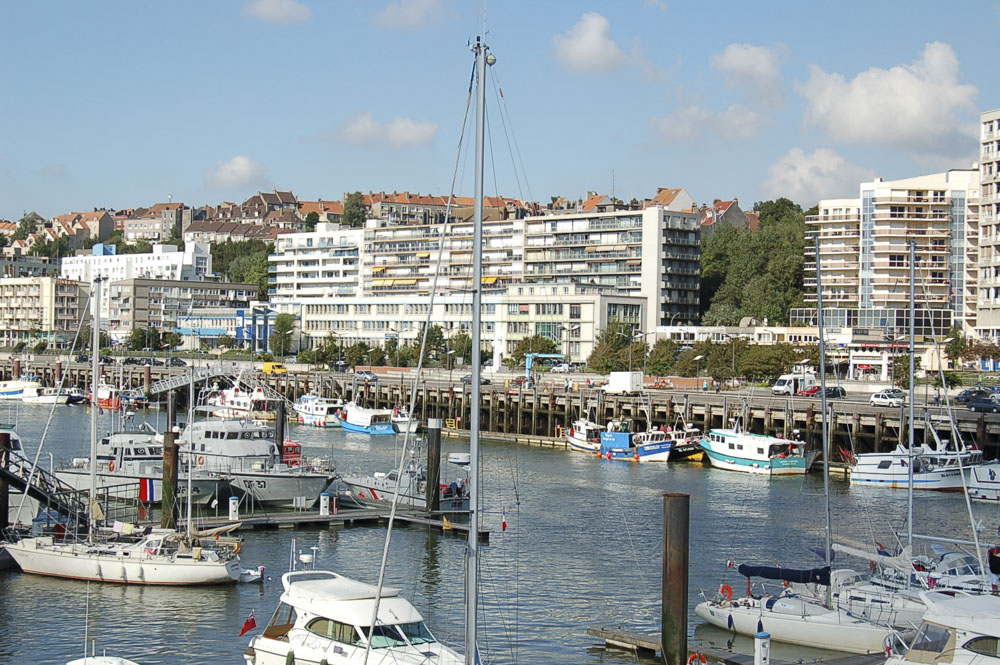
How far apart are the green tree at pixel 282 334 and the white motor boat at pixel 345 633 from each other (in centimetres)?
12303

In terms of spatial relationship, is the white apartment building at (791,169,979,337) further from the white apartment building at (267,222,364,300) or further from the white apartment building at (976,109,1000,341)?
the white apartment building at (267,222,364,300)

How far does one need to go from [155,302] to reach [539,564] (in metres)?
143

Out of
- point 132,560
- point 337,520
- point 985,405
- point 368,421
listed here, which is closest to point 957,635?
point 132,560

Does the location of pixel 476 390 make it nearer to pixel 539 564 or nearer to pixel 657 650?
pixel 657 650

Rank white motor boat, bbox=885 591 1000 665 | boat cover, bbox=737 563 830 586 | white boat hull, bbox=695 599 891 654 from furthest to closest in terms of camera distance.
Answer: boat cover, bbox=737 563 830 586 < white boat hull, bbox=695 599 891 654 < white motor boat, bbox=885 591 1000 665

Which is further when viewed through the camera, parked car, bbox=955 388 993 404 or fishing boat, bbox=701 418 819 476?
parked car, bbox=955 388 993 404

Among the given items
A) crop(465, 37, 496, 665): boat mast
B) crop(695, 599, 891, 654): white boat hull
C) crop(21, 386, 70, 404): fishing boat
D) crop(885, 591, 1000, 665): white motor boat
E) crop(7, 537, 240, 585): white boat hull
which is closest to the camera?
crop(465, 37, 496, 665): boat mast

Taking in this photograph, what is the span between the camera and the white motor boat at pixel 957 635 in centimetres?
2112

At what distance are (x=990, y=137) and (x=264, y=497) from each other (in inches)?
2907

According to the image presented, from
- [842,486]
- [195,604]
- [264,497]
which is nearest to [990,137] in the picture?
[842,486]

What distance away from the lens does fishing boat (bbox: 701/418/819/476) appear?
2371 inches

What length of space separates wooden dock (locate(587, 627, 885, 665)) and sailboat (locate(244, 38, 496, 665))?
5.88 metres

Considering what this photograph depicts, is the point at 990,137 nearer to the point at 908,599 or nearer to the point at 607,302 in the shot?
the point at 607,302

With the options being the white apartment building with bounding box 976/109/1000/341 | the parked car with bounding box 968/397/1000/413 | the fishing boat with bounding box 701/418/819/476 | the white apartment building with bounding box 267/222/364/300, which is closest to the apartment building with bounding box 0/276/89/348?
the white apartment building with bounding box 267/222/364/300
